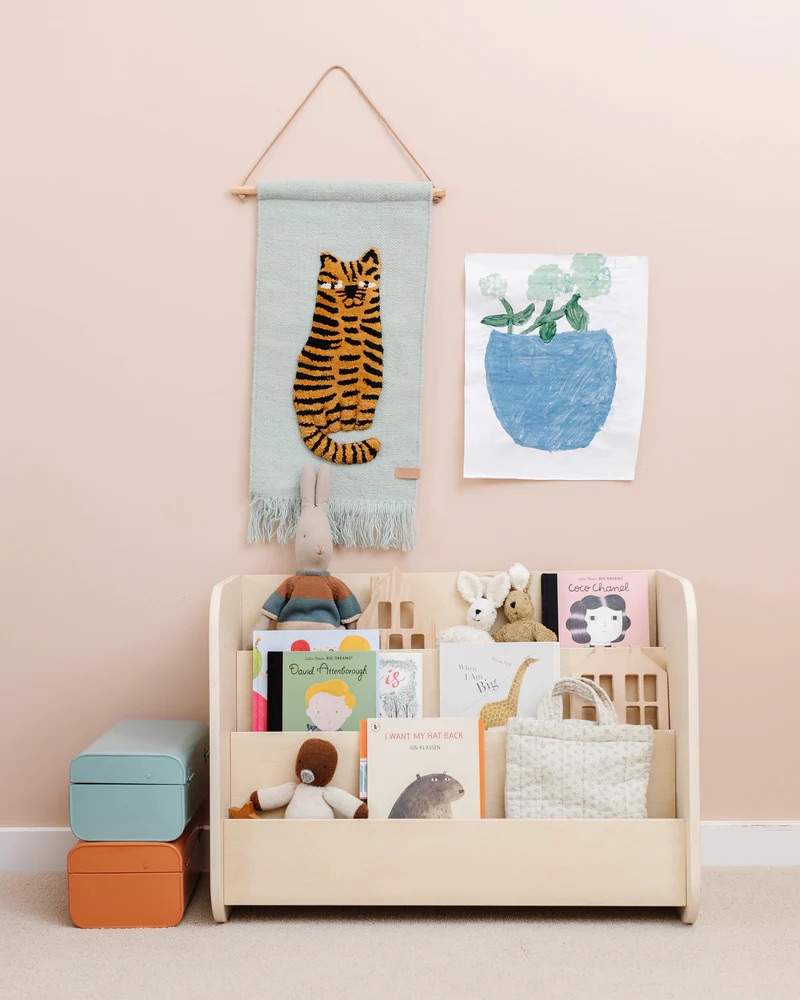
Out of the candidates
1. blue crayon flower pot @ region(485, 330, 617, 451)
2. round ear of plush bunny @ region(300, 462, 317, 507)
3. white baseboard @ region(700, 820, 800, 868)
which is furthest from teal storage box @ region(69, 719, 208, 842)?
white baseboard @ region(700, 820, 800, 868)

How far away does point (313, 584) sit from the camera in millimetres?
1800

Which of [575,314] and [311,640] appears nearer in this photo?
[311,640]

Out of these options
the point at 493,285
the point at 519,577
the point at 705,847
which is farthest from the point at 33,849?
the point at 493,285

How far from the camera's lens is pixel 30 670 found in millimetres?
1947

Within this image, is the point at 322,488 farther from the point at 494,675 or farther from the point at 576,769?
the point at 576,769

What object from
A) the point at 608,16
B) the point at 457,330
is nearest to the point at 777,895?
the point at 457,330

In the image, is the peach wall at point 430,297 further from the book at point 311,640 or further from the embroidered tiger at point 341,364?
the book at point 311,640

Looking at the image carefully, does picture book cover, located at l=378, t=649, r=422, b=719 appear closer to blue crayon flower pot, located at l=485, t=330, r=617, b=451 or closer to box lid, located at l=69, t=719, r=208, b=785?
box lid, located at l=69, t=719, r=208, b=785

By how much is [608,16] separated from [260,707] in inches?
60.6

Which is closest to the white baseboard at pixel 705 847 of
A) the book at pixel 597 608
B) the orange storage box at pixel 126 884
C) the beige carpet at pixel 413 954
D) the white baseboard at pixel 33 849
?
the white baseboard at pixel 33 849

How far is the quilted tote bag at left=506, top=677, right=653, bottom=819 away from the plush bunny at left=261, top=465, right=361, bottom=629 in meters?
0.40

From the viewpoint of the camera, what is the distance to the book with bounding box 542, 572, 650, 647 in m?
1.84

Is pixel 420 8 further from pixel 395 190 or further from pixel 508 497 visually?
pixel 508 497

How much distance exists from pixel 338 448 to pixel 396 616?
0.36m
